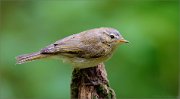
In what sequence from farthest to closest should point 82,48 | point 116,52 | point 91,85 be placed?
point 116,52 → point 82,48 → point 91,85

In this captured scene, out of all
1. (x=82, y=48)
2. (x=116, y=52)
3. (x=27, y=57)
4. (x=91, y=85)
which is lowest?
(x=91, y=85)

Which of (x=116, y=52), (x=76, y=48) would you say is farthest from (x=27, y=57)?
(x=116, y=52)

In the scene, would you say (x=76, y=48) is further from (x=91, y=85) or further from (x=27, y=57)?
(x=91, y=85)

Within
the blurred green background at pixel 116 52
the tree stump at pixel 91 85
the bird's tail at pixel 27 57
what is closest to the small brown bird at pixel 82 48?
the bird's tail at pixel 27 57

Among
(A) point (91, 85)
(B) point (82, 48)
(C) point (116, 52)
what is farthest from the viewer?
(C) point (116, 52)

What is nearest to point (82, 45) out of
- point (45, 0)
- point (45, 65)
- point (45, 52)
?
point (45, 52)

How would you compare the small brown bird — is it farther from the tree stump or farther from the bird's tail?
the tree stump
